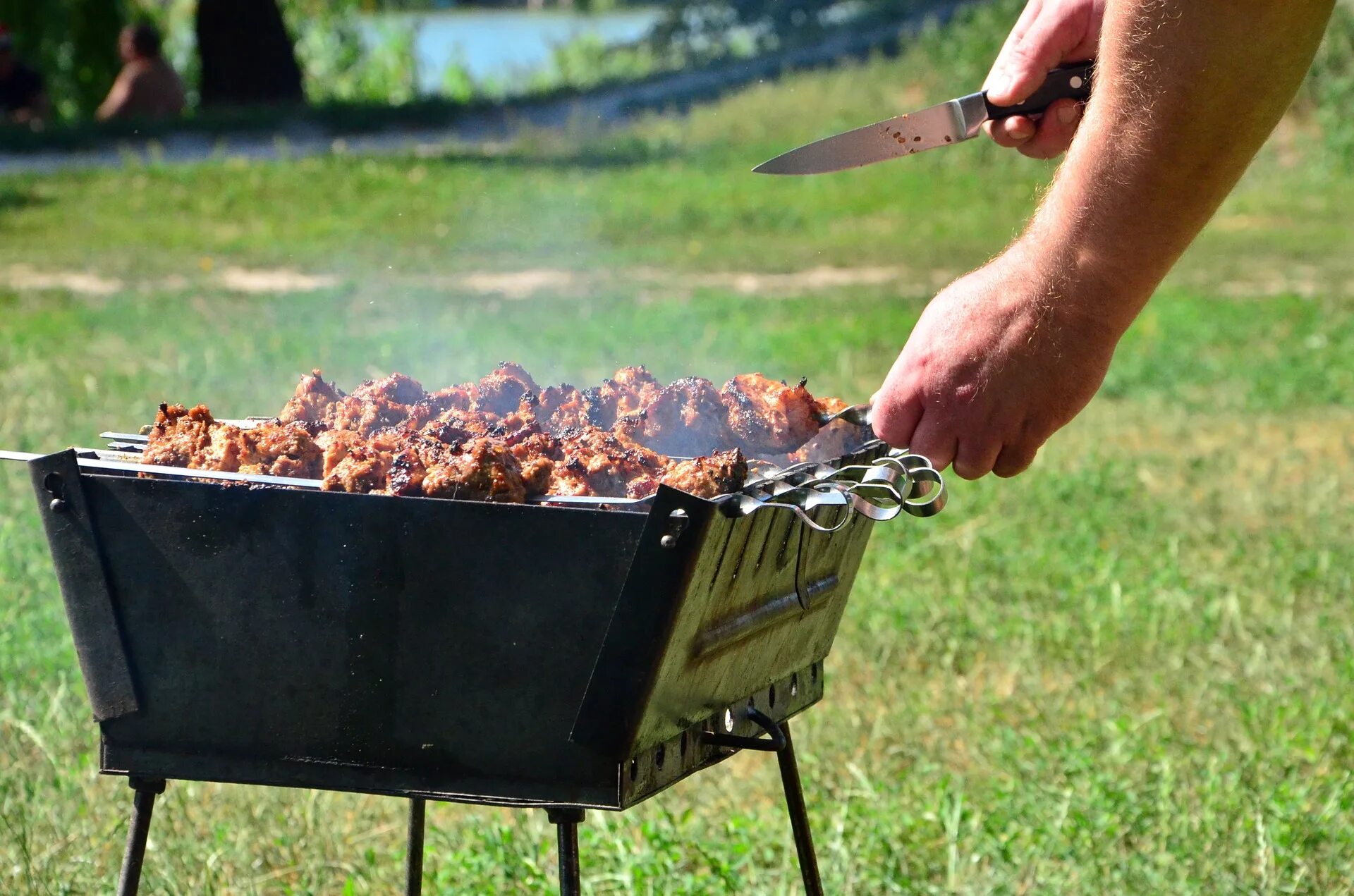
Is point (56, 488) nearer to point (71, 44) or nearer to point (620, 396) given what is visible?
point (620, 396)

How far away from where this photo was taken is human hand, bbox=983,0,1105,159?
9.93ft

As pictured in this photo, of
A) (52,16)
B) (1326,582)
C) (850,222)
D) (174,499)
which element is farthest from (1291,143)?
(174,499)

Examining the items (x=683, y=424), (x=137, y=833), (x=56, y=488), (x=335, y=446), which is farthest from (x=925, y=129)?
(x=137, y=833)

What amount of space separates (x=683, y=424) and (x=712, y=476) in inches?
16.6

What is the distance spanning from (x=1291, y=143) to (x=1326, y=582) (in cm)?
1378

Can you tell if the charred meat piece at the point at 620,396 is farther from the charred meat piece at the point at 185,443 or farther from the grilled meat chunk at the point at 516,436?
the charred meat piece at the point at 185,443

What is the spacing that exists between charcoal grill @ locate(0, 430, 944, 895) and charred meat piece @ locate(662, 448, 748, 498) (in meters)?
0.03

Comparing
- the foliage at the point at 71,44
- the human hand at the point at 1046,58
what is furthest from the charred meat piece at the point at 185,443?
the foliage at the point at 71,44

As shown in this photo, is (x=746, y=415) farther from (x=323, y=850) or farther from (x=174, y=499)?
(x=323, y=850)

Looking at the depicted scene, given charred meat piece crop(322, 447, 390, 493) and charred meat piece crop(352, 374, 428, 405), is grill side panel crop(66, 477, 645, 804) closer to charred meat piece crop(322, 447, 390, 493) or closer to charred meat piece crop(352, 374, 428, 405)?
charred meat piece crop(322, 447, 390, 493)

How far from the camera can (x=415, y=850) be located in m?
3.14

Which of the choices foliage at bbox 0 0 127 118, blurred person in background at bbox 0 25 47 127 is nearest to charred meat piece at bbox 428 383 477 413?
blurred person in background at bbox 0 25 47 127

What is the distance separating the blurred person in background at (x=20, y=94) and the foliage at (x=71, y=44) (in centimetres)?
242

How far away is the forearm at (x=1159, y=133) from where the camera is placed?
2.32 meters
